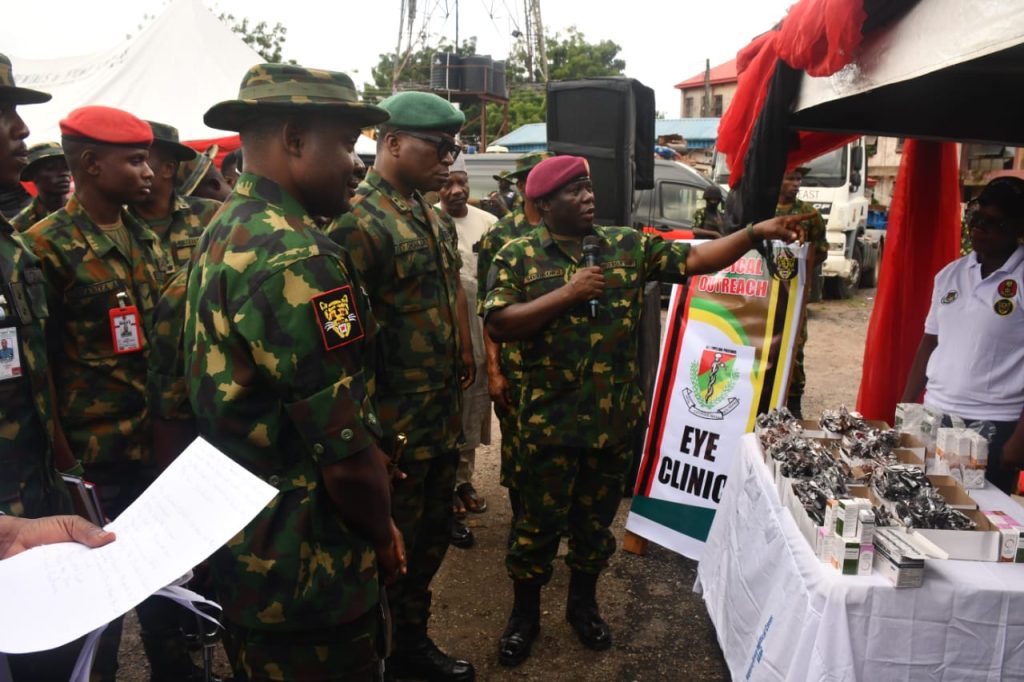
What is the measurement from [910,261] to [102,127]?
13.7 ft

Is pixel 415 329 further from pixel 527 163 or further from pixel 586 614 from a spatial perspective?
pixel 527 163

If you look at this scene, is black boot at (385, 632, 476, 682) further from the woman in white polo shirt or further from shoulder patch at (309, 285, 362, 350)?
the woman in white polo shirt

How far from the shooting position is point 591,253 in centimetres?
299

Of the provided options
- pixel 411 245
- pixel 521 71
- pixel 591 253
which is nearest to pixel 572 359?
pixel 591 253

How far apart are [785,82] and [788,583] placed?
186cm

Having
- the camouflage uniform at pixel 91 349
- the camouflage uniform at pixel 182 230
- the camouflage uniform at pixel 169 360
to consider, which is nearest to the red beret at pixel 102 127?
the camouflage uniform at pixel 91 349

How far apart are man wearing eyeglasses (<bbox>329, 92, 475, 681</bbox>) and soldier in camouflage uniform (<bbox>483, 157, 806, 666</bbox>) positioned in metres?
0.29

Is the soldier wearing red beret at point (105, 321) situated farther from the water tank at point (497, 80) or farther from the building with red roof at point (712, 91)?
the building with red roof at point (712, 91)

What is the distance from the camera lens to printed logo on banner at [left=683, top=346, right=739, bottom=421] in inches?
156

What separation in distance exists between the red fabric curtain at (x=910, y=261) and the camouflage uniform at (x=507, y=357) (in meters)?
2.14

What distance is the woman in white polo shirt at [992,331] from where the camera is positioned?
9.86ft

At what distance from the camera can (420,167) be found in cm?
290

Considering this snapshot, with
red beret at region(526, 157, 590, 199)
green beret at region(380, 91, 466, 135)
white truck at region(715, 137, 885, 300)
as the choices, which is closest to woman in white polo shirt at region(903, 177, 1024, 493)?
red beret at region(526, 157, 590, 199)

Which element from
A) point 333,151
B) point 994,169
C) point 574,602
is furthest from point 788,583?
point 994,169
